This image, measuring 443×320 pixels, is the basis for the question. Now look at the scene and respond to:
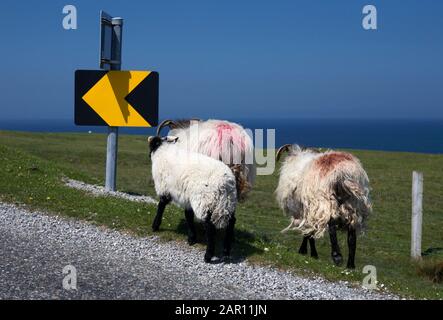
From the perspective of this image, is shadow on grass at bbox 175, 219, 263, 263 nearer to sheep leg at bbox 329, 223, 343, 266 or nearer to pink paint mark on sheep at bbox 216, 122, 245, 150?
sheep leg at bbox 329, 223, 343, 266

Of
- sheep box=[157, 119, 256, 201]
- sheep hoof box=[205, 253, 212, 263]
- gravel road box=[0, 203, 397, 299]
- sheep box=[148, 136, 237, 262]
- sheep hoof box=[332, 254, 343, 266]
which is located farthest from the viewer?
sheep hoof box=[332, 254, 343, 266]

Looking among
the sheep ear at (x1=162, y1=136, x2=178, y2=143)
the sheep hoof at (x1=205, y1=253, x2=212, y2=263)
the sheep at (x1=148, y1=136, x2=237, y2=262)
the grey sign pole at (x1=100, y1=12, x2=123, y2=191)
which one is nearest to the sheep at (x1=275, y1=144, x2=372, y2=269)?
the sheep at (x1=148, y1=136, x2=237, y2=262)

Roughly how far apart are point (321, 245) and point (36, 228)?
727 centimetres

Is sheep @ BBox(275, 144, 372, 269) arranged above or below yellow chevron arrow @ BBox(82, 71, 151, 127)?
below

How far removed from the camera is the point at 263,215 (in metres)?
19.7

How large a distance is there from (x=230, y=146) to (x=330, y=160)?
2.03 m

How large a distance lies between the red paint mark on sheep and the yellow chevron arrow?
13.0 feet

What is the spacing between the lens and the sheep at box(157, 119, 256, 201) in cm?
1035

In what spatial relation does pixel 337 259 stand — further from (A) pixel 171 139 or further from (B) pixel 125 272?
(B) pixel 125 272

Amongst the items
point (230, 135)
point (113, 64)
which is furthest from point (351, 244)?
point (113, 64)

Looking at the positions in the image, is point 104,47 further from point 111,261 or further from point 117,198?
point 111,261

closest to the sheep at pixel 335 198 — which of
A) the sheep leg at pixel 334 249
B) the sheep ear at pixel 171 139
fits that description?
the sheep leg at pixel 334 249

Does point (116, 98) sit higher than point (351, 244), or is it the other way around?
point (116, 98)

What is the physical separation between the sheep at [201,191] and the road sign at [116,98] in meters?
3.03
